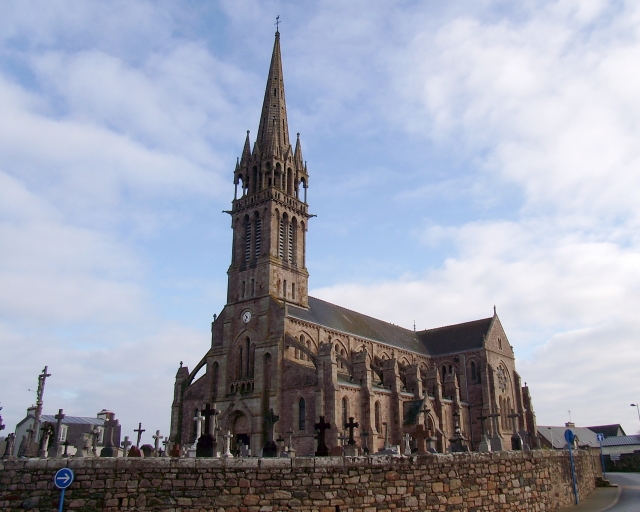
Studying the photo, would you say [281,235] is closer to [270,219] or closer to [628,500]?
[270,219]

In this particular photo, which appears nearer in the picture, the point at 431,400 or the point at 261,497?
the point at 261,497

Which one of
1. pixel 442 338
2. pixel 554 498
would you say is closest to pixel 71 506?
pixel 554 498

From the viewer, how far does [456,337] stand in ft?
214

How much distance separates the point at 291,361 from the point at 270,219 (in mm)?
12561

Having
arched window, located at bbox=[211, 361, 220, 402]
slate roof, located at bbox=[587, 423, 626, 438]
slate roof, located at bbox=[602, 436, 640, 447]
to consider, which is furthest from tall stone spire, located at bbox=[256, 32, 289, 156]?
slate roof, located at bbox=[587, 423, 626, 438]

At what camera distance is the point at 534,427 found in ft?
202

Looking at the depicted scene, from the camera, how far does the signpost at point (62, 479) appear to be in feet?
44.6

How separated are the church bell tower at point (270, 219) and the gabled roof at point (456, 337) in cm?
2261

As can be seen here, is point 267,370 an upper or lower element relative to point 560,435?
upper

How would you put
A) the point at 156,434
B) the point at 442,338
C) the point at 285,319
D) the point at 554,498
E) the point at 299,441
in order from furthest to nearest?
the point at 442,338
the point at 285,319
the point at 299,441
the point at 156,434
the point at 554,498

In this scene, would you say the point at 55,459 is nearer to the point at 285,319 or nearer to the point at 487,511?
the point at 487,511

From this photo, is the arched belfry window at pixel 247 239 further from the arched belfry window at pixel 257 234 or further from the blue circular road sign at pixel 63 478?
the blue circular road sign at pixel 63 478

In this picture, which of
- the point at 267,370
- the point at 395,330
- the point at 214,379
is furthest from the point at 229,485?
the point at 395,330

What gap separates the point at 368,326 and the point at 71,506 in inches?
1792
